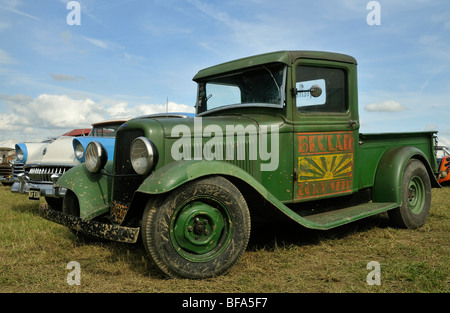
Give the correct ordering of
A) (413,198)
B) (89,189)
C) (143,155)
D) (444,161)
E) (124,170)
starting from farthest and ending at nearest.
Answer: (444,161)
(413,198)
(89,189)
(124,170)
(143,155)

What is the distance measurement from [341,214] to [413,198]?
61.7 inches

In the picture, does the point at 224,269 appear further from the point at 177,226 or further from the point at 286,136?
the point at 286,136

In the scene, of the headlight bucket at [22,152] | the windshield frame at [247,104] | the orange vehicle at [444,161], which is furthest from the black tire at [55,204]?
the orange vehicle at [444,161]

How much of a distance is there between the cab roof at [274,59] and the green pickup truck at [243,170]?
0.01m

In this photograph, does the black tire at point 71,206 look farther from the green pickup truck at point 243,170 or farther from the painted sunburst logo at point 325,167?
the painted sunburst logo at point 325,167

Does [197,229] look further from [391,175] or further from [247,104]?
[391,175]

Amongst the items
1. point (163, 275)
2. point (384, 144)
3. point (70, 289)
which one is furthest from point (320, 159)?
point (70, 289)

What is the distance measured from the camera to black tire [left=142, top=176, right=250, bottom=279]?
2830mm

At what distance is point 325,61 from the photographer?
4141 millimetres

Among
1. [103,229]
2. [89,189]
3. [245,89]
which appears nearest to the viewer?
[103,229]

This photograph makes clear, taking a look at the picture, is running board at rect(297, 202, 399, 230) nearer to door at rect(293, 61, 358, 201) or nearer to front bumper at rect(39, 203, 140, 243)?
door at rect(293, 61, 358, 201)

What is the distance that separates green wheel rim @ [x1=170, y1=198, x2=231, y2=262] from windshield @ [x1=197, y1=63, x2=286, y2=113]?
4.44ft

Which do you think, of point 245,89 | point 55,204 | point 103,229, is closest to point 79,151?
point 55,204

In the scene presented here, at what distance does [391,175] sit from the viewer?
4.64 metres
